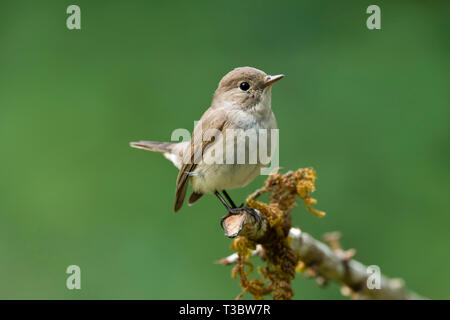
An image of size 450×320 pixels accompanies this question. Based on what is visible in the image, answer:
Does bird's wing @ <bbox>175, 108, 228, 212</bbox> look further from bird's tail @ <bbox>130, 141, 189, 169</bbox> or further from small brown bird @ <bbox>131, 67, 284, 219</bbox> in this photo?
bird's tail @ <bbox>130, 141, 189, 169</bbox>

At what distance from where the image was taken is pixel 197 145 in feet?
12.2

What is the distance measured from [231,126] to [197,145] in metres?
0.30

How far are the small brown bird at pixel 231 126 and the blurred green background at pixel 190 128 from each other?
121 cm

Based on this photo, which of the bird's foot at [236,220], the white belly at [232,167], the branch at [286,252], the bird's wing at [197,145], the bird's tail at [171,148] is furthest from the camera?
the bird's tail at [171,148]

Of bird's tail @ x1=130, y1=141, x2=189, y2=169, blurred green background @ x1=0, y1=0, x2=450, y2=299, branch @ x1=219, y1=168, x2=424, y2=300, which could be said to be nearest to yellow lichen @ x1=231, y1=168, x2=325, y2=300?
branch @ x1=219, y1=168, x2=424, y2=300

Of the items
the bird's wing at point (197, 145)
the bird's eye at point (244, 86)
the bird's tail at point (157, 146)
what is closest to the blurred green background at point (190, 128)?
the bird's tail at point (157, 146)

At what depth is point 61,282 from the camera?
463cm

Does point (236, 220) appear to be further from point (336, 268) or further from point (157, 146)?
point (157, 146)

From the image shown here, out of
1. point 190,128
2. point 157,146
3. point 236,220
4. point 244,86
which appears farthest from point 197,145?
point 190,128

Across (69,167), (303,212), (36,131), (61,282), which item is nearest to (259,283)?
(303,212)

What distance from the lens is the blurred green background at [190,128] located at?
4.74 m

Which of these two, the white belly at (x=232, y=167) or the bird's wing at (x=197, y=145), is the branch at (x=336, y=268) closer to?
the white belly at (x=232, y=167)

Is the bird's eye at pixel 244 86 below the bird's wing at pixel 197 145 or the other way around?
the other way around

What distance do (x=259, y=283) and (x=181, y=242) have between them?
1.67 meters
